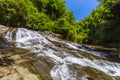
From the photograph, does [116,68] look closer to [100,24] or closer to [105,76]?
[105,76]

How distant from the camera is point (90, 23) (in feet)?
191

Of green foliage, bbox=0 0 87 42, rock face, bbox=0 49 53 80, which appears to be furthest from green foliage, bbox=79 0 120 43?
rock face, bbox=0 49 53 80

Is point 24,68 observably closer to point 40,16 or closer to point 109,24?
point 40,16

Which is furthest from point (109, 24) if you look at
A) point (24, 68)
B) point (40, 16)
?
point (24, 68)

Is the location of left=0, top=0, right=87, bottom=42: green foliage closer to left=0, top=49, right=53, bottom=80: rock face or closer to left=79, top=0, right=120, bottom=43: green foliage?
left=79, top=0, right=120, bottom=43: green foliage

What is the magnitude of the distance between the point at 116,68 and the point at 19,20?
21714mm

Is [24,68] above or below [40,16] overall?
below

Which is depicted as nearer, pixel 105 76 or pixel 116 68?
pixel 105 76

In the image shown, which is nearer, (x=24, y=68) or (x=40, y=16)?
(x=24, y=68)

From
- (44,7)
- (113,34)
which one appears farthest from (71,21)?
(113,34)

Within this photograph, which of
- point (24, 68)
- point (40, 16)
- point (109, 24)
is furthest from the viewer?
point (109, 24)

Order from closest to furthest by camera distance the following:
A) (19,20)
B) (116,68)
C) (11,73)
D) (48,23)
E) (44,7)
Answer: (11,73) < (116,68) < (19,20) < (48,23) < (44,7)

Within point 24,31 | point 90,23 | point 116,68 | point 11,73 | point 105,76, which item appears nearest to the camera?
point 11,73

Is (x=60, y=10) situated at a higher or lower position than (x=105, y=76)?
higher
